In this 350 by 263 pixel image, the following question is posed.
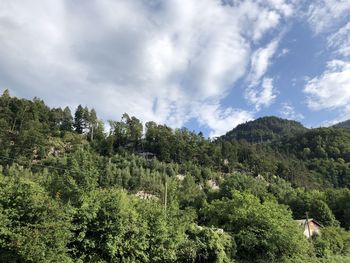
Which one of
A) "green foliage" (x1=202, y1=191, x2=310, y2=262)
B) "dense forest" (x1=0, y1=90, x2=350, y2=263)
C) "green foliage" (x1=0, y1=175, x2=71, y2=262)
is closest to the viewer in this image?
"green foliage" (x1=0, y1=175, x2=71, y2=262)

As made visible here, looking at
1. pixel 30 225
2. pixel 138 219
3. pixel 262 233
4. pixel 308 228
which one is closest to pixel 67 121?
pixel 308 228

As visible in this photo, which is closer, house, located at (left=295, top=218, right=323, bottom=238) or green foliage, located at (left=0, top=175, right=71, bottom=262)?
green foliage, located at (left=0, top=175, right=71, bottom=262)

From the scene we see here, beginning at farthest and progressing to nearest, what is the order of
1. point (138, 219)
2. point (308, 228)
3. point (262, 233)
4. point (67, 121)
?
point (67, 121)
point (308, 228)
point (262, 233)
point (138, 219)

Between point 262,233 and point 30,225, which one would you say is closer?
point 30,225

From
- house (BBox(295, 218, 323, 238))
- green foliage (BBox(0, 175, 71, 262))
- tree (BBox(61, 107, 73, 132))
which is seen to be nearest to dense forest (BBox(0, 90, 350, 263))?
green foliage (BBox(0, 175, 71, 262))

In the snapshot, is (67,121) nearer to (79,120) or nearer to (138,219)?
(79,120)

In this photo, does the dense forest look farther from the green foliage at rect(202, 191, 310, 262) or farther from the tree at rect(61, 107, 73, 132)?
the tree at rect(61, 107, 73, 132)

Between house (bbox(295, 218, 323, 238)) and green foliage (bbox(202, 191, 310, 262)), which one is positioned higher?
house (bbox(295, 218, 323, 238))

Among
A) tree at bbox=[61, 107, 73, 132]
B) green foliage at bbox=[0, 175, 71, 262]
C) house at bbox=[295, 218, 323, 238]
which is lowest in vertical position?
green foliage at bbox=[0, 175, 71, 262]

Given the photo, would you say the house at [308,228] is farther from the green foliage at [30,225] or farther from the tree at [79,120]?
the tree at [79,120]

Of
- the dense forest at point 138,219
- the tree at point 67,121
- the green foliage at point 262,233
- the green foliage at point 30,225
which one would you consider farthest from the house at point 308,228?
the tree at point 67,121

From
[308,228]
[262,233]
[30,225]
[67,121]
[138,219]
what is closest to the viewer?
[30,225]

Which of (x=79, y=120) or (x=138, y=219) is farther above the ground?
(x=79, y=120)

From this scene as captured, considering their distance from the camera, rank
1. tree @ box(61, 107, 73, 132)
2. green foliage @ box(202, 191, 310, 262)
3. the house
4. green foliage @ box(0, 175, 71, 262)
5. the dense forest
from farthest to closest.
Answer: tree @ box(61, 107, 73, 132)
the house
green foliage @ box(202, 191, 310, 262)
the dense forest
green foliage @ box(0, 175, 71, 262)
